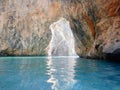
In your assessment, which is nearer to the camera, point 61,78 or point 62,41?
point 61,78

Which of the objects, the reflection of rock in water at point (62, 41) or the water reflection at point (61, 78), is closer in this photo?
the water reflection at point (61, 78)

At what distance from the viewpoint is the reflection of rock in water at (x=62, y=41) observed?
39.6 m

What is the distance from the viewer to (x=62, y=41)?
4059 centimetres

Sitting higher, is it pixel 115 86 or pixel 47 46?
pixel 47 46

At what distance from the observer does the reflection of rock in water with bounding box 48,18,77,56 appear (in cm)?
3962

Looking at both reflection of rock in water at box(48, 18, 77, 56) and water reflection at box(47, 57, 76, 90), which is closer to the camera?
water reflection at box(47, 57, 76, 90)

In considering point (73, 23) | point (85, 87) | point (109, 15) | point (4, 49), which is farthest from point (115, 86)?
point (4, 49)

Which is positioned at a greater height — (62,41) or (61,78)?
(62,41)

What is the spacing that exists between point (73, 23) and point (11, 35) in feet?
59.6

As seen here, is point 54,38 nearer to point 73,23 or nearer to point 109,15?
point 73,23

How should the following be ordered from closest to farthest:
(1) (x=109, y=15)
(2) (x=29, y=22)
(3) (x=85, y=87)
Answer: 1. (3) (x=85, y=87)
2. (1) (x=109, y=15)
3. (2) (x=29, y=22)

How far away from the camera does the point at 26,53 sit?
1499 inches

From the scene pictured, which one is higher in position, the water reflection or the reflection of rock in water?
the reflection of rock in water

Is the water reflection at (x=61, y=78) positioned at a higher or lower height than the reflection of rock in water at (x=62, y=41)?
lower
